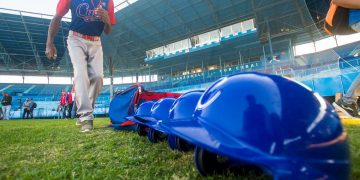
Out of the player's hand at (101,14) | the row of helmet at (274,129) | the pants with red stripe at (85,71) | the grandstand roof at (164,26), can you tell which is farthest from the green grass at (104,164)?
the grandstand roof at (164,26)

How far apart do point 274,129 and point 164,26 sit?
86.7 ft

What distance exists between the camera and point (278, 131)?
1.94 ft

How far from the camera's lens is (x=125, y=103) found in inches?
124

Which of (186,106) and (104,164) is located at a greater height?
(186,106)

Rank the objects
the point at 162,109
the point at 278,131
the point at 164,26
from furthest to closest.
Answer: the point at 164,26, the point at 162,109, the point at 278,131

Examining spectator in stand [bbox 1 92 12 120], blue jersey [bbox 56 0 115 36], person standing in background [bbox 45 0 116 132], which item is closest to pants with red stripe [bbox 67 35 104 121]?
person standing in background [bbox 45 0 116 132]

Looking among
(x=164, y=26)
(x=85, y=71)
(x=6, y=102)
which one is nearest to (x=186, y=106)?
(x=85, y=71)

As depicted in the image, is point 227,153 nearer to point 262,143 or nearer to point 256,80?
point 262,143

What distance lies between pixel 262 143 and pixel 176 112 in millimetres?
779

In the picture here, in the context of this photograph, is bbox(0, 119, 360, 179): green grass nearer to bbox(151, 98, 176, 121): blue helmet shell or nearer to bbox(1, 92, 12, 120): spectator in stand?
bbox(151, 98, 176, 121): blue helmet shell

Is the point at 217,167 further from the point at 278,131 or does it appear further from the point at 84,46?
the point at 84,46

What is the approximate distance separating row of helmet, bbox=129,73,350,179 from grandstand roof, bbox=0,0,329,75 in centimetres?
2081

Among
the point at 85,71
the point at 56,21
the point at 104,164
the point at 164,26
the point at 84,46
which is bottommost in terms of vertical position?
the point at 104,164

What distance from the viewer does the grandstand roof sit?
834 inches
